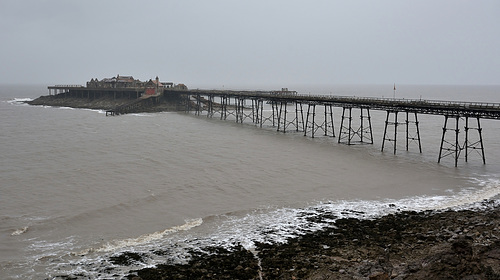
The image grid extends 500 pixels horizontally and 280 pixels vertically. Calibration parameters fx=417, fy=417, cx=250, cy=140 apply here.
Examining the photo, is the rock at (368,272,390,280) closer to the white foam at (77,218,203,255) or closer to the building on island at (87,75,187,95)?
the white foam at (77,218,203,255)

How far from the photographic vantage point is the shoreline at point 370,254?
42.8 ft

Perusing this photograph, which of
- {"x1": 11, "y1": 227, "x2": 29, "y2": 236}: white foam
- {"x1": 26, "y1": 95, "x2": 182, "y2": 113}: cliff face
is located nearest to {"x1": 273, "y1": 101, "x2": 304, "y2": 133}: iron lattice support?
{"x1": 26, "y1": 95, "x2": 182, "y2": 113}: cliff face

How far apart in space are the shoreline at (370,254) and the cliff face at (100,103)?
7168 cm

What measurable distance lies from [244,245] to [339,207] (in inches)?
290

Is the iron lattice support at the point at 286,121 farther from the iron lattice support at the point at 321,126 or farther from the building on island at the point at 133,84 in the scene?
the building on island at the point at 133,84

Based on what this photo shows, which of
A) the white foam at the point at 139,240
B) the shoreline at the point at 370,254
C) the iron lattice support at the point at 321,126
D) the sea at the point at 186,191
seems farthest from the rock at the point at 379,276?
the iron lattice support at the point at 321,126

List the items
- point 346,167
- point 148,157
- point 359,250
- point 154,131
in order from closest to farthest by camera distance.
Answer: point 359,250 → point 346,167 → point 148,157 → point 154,131

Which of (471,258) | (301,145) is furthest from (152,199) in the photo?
(301,145)

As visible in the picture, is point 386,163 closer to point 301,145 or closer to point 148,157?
point 301,145

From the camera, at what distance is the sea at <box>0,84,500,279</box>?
694 inches

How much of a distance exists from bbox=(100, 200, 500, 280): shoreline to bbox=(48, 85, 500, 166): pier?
1324 cm

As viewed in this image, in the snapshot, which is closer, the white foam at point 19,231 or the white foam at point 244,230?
the white foam at point 244,230

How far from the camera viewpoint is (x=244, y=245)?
17391mm

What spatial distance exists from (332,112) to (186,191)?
2463 inches
